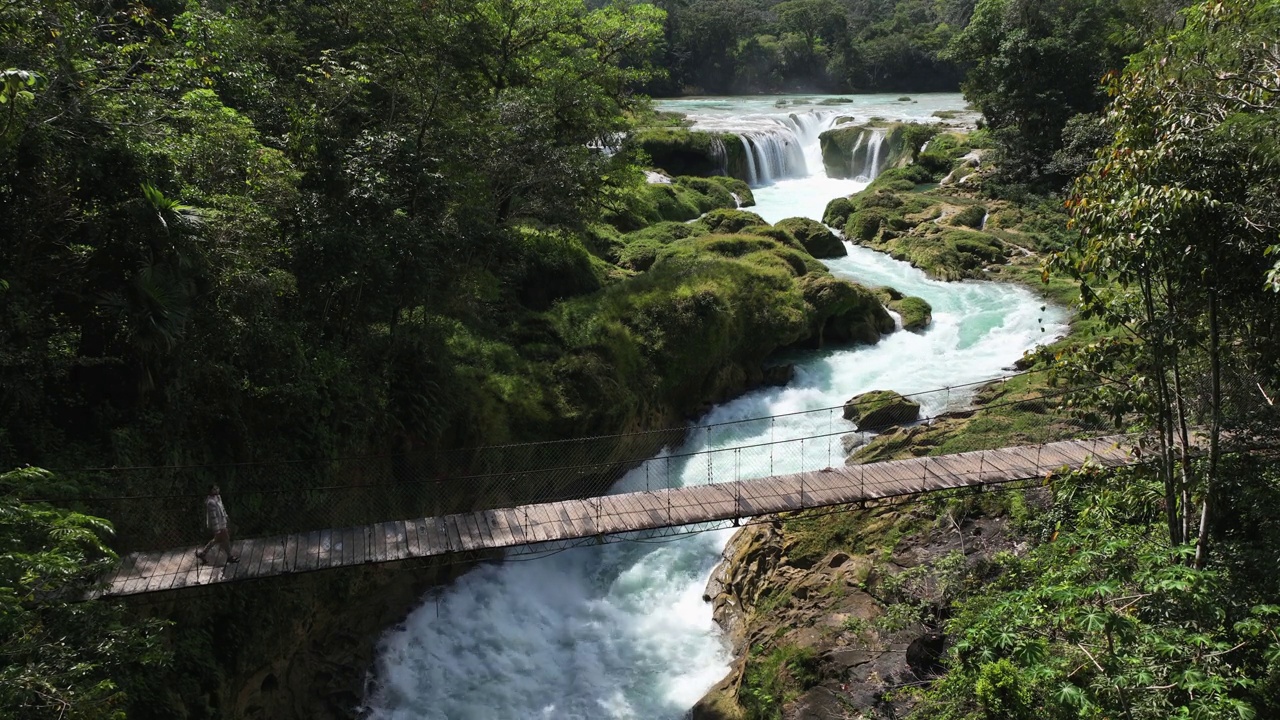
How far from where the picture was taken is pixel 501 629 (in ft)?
35.9

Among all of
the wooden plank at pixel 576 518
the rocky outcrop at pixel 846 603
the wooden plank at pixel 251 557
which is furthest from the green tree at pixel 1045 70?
the wooden plank at pixel 251 557

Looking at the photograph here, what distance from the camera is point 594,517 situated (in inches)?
358

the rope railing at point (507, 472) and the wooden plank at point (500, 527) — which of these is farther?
the wooden plank at point (500, 527)

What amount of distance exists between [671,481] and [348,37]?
951 centimetres

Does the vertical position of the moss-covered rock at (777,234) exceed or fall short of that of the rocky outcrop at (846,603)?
it exceeds it

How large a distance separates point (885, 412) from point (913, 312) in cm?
562

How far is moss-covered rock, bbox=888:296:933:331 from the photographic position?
18.5 metres

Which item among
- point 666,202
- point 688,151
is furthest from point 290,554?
point 688,151

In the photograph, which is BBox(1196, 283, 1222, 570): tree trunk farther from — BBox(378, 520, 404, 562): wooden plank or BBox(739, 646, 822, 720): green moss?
BBox(378, 520, 404, 562): wooden plank

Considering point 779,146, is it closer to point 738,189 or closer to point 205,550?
point 738,189

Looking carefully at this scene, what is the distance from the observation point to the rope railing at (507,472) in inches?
319

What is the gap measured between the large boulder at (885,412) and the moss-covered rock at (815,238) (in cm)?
971

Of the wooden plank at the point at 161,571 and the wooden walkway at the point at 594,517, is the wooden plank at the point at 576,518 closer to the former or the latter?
the wooden walkway at the point at 594,517

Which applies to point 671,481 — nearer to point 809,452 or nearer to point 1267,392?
point 809,452
